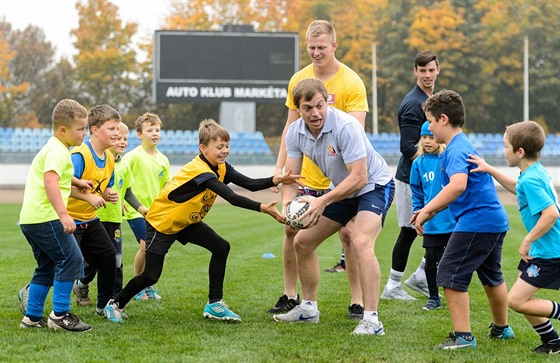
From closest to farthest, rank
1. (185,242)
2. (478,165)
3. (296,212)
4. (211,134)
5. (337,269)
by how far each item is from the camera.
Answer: (478,165), (296,212), (211,134), (185,242), (337,269)

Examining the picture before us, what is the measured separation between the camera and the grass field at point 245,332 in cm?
505

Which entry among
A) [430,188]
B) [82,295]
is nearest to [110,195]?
[82,295]

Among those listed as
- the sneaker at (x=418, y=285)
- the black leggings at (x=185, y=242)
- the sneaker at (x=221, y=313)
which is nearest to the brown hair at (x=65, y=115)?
the black leggings at (x=185, y=242)

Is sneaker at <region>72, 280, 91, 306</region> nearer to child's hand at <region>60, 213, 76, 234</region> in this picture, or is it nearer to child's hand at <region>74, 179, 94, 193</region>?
child's hand at <region>74, 179, 94, 193</region>

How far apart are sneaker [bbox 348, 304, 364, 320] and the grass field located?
10cm

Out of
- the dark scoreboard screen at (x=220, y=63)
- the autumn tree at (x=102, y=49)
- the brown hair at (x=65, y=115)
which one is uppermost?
the autumn tree at (x=102, y=49)

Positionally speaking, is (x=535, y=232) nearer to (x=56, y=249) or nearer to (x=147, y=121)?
(x=56, y=249)

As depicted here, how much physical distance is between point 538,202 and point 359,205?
4.71 ft

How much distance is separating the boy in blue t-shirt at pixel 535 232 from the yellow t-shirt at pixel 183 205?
2171 mm

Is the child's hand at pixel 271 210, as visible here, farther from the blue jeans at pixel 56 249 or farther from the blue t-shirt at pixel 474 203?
the blue jeans at pixel 56 249

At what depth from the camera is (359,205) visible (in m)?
6.02

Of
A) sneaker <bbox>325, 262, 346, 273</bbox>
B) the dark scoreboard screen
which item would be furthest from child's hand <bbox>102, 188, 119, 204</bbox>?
the dark scoreboard screen

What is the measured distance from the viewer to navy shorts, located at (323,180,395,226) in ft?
19.7

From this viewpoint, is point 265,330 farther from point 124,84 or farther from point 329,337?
point 124,84
